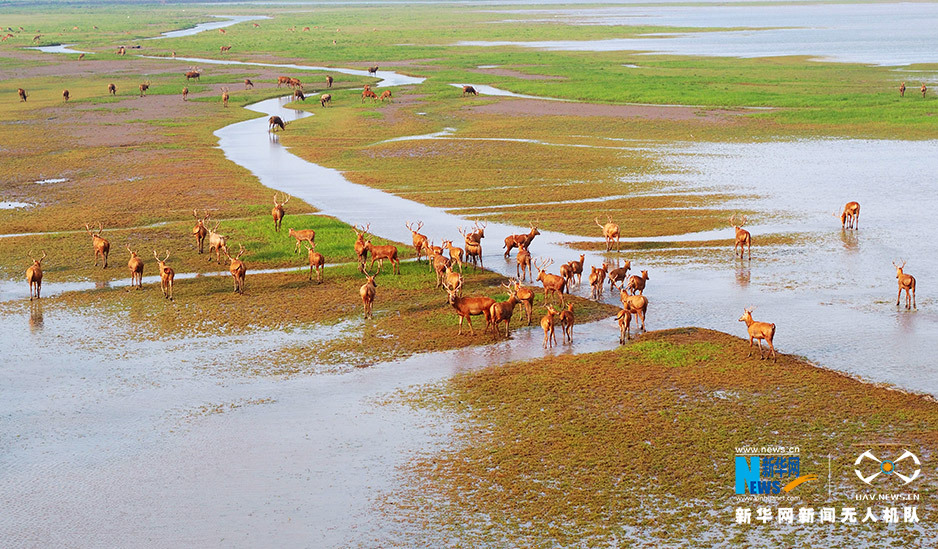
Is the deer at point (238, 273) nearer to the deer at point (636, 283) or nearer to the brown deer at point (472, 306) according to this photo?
the brown deer at point (472, 306)

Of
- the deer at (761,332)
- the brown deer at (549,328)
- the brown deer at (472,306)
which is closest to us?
the deer at (761,332)

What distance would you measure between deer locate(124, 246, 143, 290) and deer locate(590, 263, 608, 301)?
422 inches

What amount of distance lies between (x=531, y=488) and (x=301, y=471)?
347 cm

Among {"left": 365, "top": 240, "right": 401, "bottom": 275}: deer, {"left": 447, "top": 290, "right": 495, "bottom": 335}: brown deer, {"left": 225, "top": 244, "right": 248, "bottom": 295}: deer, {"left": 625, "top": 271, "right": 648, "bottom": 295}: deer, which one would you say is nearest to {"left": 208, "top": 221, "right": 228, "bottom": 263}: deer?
{"left": 225, "top": 244, "right": 248, "bottom": 295}: deer

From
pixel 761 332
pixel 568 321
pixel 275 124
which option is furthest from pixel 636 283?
pixel 275 124

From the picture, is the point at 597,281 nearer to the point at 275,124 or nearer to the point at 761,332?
the point at 761,332

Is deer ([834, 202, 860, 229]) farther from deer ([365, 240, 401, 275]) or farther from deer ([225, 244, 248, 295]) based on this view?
deer ([225, 244, 248, 295])

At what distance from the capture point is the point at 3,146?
50.1 metres

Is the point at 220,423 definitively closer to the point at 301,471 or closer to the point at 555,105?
the point at 301,471

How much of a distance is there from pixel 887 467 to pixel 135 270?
17563 mm

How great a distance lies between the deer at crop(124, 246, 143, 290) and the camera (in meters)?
25.0

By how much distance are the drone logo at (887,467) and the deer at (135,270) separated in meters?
17.1

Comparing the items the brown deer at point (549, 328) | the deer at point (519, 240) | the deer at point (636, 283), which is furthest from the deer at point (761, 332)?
the deer at point (519, 240)

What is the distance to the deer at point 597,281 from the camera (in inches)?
930
